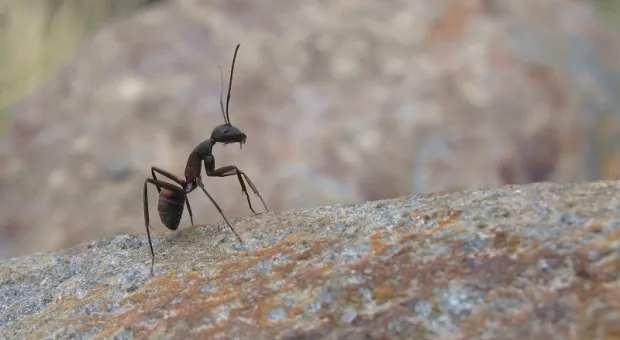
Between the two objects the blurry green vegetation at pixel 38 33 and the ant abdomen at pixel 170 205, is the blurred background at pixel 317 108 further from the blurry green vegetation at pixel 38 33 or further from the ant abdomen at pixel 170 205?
the blurry green vegetation at pixel 38 33

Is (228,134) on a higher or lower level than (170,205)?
higher

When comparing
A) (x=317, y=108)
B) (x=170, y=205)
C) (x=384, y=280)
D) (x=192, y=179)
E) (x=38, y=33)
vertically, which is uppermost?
(x=38, y=33)

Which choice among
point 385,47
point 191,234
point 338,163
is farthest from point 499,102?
point 191,234

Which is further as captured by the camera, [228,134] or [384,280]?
[228,134]

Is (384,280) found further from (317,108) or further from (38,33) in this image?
(38,33)

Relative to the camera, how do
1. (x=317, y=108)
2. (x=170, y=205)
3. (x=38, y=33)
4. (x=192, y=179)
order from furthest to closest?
(x=38, y=33) < (x=317, y=108) < (x=192, y=179) < (x=170, y=205)

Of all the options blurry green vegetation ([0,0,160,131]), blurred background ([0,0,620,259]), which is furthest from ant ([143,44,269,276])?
blurry green vegetation ([0,0,160,131])

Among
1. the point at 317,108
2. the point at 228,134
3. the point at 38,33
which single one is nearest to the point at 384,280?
the point at 228,134

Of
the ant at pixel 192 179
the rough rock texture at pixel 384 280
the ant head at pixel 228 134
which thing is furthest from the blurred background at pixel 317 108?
the rough rock texture at pixel 384 280
